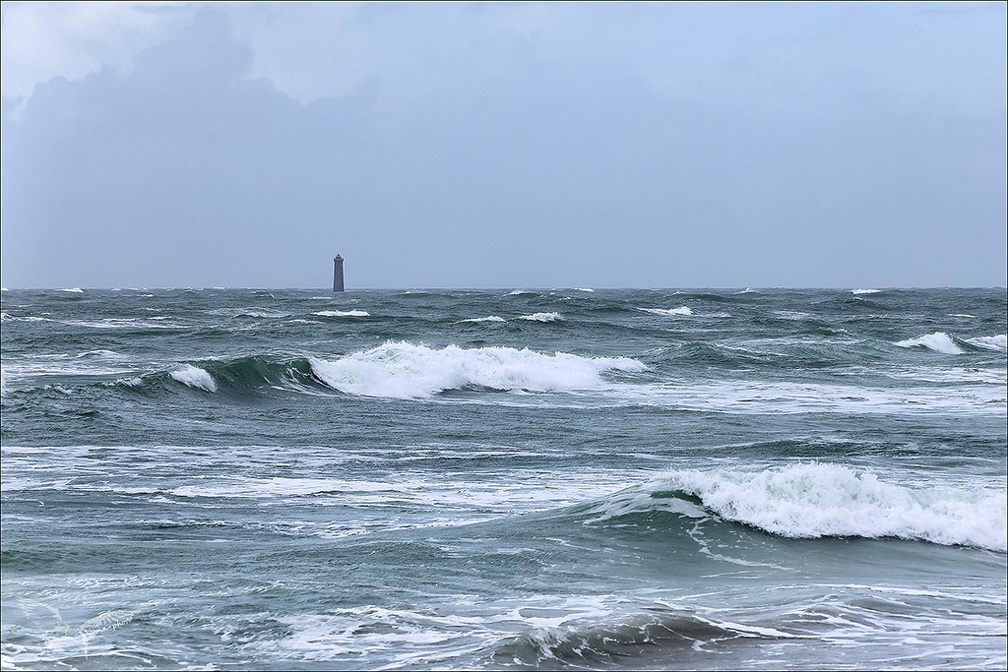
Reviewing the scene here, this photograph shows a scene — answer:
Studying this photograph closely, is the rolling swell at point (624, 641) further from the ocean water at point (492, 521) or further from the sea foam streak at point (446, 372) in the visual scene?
the sea foam streak at point (446, 372)

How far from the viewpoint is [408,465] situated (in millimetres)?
12336

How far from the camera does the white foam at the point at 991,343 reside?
32.5 metres

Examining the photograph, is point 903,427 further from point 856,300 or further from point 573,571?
point 856,300

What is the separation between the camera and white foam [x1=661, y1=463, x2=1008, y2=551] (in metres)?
9.02

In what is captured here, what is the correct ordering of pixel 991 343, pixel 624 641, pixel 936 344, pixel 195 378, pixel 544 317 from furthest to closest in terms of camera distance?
1. pixel 544 317
2. pixel 991 343
3. pixel 936 344
4. pixel 195 378
5. pixel 624 641

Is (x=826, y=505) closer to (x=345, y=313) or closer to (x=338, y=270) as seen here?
(x=345, y=313)

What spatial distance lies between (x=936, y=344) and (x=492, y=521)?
24.4 meters

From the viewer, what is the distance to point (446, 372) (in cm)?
2198

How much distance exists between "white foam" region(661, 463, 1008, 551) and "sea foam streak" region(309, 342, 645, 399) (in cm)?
1035

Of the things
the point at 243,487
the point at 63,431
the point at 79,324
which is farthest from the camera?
the point at 79,324

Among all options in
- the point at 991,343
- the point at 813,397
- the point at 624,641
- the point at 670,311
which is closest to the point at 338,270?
the point at 670,311

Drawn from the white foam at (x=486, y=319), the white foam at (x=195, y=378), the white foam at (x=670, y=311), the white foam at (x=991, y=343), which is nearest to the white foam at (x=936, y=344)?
the white foam at (x=991, y=343)

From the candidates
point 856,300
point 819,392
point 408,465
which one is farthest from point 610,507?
point 856,300

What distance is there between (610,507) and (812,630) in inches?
139
